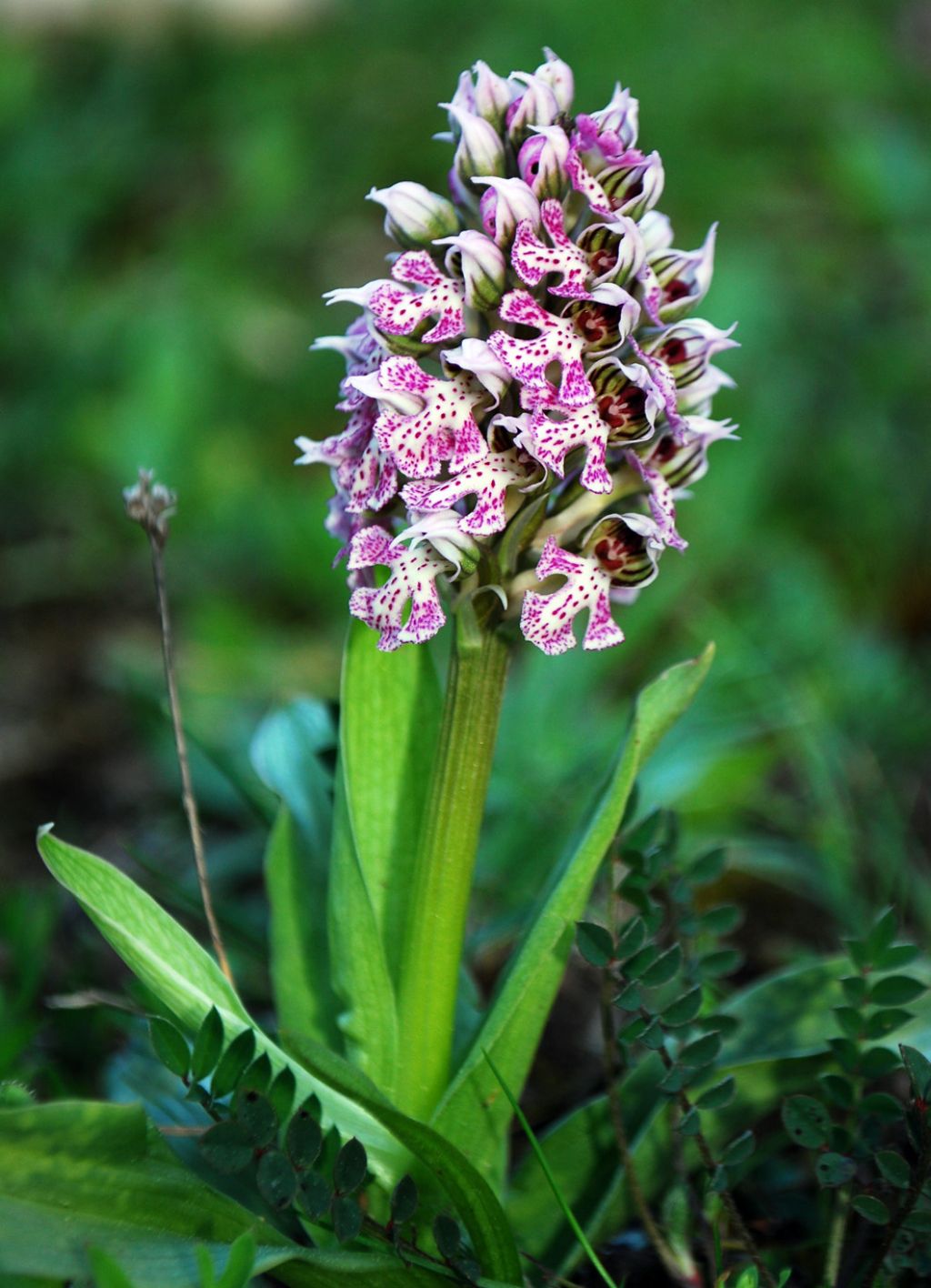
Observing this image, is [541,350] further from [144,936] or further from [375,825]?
[144,936]

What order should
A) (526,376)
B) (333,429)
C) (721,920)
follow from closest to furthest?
(526,376) < (721,920) < (333,429)

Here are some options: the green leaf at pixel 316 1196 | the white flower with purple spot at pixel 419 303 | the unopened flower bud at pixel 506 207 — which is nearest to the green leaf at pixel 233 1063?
the green leaf at pixel 316 1196

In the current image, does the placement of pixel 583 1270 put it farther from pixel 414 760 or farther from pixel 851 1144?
pixel 414 760

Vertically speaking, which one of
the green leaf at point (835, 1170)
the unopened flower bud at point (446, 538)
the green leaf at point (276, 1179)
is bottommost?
the green leaf at point (835, 1170)

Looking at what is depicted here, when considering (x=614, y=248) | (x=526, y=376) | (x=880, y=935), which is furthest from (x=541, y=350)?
(x=880, y=935)

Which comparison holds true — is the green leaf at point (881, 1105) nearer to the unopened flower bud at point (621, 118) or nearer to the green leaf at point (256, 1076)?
the green leaf at point (256, 1076)

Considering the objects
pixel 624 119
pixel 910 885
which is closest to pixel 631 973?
pixel 624 119

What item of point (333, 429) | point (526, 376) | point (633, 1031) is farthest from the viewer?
point (333, 429)
